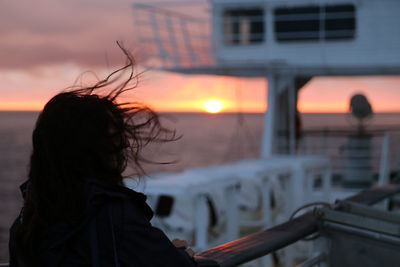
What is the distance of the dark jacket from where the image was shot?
1.31 metres

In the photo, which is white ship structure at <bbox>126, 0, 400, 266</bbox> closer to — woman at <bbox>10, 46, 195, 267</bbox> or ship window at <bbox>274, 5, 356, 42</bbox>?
ship window at <bbox>274, 5, 356, 42</bbox>

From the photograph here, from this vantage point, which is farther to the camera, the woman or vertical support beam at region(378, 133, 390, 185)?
vertical support beam at region(378, 133, 390, 185)

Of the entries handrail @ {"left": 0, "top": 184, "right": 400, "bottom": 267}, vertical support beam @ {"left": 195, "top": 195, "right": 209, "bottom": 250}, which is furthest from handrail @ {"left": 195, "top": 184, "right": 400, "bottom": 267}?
vertical support beam @ {"left": 195, "top": 195, "right": 209, "bottom": 250}

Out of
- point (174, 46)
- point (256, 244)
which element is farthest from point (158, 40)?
point (256, 244)

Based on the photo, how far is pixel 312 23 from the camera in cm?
1232

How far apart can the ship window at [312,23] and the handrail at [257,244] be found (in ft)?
32.2

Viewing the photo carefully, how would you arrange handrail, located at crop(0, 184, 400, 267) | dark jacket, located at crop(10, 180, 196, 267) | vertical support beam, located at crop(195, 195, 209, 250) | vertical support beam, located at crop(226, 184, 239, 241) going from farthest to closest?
1. vertical support beam, located at crop(226, 184, 239, 241)
2. vertical support beam, located at crop(195, 195, 209, 250)
3. handrail, located at crop(0, 184, 400, 267)
4. dark jacket, located at crop(10, 180, 196, 267)

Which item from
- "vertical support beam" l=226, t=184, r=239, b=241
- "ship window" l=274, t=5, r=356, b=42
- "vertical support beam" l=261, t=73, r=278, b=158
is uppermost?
"ship window" l=274, t=5, r=356, b=42

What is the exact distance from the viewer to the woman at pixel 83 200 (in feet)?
4.33

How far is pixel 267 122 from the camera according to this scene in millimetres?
12320

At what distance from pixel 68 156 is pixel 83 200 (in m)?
0.11

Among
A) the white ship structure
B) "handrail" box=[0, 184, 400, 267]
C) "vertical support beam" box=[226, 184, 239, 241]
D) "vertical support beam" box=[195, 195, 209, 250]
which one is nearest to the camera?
"handrail" box=[0, 184, 400, 267]

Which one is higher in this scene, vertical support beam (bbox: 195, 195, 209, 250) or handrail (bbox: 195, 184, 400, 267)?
handrail (bbox: 195, 184, 400, 267)

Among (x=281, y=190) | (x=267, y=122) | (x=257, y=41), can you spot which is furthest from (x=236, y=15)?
(x=281, y=190)
